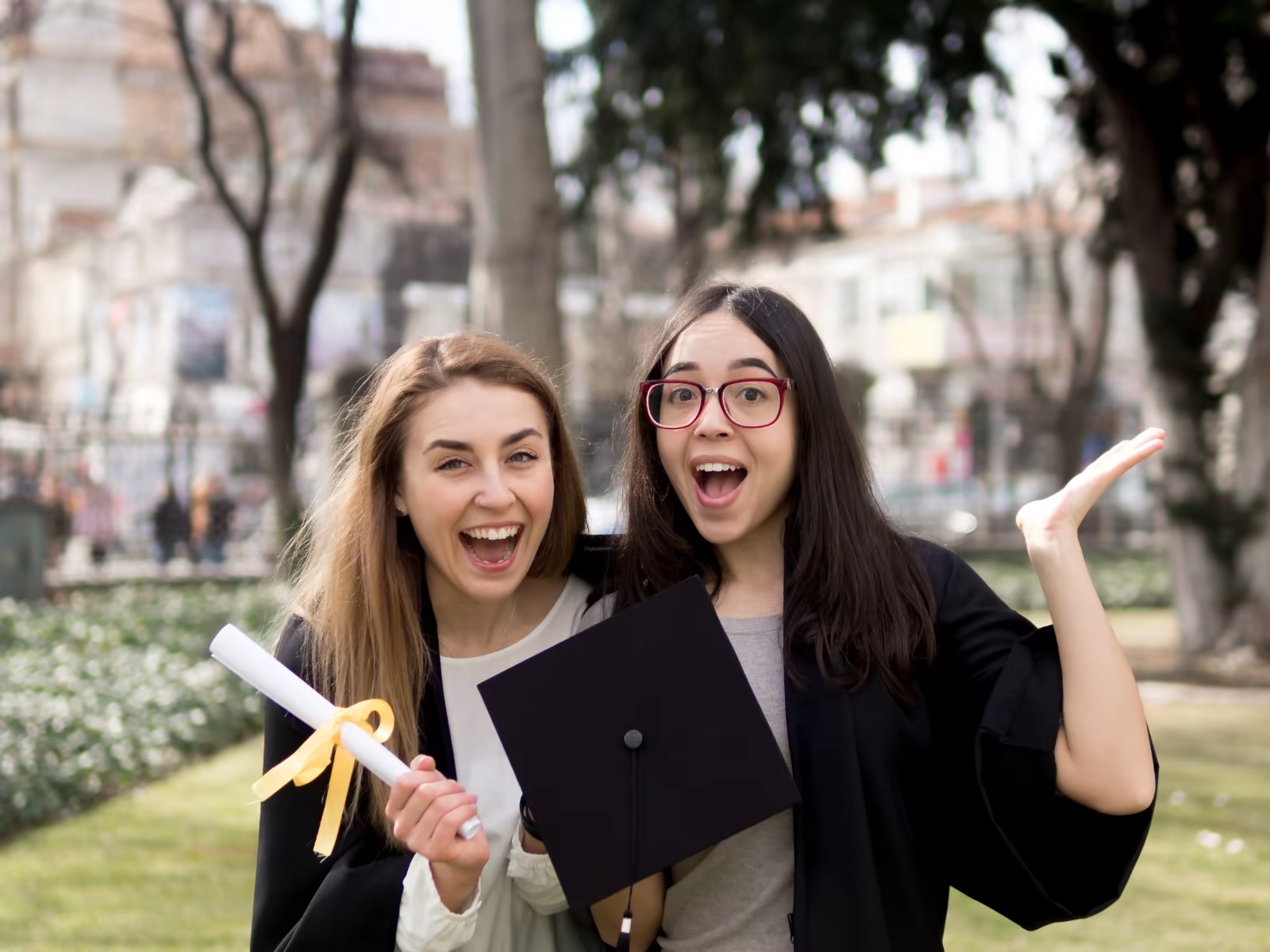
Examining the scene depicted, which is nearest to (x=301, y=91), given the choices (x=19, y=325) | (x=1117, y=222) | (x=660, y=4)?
(x=660, y=4)

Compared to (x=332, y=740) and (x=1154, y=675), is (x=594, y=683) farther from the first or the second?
(x=1154, y=675)

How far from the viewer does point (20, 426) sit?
52.5 feet

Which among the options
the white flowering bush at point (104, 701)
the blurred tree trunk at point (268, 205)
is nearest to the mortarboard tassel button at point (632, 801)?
the white flowering bush at point (104, 701)

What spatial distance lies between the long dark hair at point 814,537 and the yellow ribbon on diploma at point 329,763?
533mm

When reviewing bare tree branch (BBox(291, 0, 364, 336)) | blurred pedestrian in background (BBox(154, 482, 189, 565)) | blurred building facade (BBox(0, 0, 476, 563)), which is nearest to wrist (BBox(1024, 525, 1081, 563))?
bare tree branch (BBox(291, 0, 364, 336))

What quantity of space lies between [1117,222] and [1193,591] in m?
3.65

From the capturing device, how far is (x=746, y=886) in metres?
2.38

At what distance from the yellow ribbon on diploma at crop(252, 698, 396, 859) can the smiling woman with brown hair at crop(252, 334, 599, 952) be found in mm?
90

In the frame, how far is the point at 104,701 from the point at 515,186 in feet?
13.0

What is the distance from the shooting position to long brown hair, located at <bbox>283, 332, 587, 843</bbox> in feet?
8.30

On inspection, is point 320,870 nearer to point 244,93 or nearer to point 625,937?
point 625,937

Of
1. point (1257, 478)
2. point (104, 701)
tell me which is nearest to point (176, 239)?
Answer: point (104, 701)

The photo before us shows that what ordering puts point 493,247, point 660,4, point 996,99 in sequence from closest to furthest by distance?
point 493,247
point 660,4
point 996,99

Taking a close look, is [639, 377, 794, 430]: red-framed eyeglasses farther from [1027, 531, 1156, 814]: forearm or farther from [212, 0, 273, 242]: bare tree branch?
[212, 0, 273, 242]: bare tree branch
